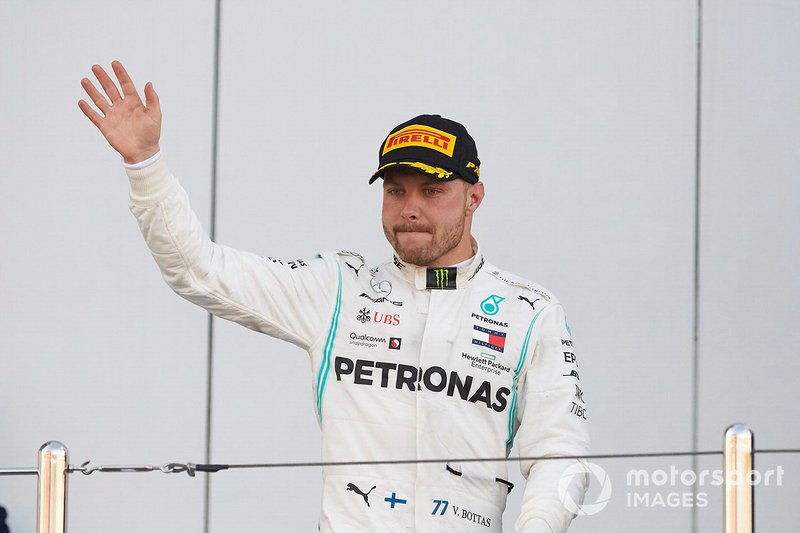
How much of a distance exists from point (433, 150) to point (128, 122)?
46 centimetres

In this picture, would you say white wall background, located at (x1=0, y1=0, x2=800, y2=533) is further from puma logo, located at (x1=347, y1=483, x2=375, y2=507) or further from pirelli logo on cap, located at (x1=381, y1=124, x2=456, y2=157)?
puma logo, located at (x1=347, y1=483, x2=375, y2=507)

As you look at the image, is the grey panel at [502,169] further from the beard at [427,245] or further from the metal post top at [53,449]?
the metal post top at [53,449]

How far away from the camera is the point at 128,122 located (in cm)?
168

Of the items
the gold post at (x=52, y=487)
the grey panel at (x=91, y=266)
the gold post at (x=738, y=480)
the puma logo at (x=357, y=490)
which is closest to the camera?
the gold post at (x=52, y=487)

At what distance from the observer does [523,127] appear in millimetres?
2854

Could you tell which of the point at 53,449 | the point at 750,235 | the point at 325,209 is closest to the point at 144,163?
the point at 53,449

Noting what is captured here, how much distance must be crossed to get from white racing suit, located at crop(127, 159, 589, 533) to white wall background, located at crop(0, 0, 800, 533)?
0.88 m

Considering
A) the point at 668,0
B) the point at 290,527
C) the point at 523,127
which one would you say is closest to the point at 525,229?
the point at 523,127

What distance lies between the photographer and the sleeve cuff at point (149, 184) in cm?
167

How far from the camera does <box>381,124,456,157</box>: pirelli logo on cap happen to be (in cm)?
188

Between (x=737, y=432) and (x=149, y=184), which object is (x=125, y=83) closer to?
(x=149, y=184)

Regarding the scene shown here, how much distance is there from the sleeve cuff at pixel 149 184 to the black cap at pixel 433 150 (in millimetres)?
349

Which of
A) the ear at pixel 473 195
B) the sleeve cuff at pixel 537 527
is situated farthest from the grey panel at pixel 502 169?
the sleeve cuff at pixel 537 527

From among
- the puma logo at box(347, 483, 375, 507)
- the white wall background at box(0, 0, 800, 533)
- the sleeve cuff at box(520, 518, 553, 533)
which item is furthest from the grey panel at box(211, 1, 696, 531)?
the sleeve cuff at box(520, 518, 553, 533)
